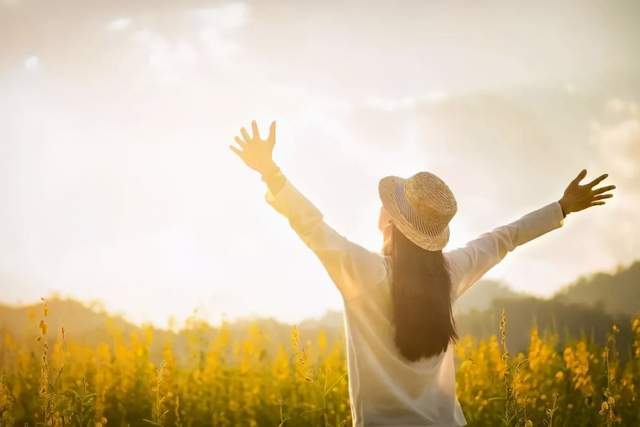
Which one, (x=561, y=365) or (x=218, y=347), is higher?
(x=218, y=347)

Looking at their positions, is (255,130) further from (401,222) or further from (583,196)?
(583,196)

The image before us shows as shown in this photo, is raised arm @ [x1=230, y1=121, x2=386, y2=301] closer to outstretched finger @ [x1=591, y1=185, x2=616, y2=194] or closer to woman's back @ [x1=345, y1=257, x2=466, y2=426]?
woman's back @ [x1=345, y1=257, x2=466, y2=426]

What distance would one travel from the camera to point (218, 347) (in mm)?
6266

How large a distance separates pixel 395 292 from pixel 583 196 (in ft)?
5.48

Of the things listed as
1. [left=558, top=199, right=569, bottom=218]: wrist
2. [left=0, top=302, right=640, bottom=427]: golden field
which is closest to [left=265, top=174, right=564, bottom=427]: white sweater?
[left=558, top=199, right=569, bottom=218]: wrist

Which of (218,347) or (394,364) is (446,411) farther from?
(218,347)

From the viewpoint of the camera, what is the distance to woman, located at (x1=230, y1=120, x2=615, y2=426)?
8.23 feet

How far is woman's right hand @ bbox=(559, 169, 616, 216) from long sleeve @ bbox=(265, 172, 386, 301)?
1.62m

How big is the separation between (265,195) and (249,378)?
3686 millimetres

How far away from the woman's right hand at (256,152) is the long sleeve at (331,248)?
121mm

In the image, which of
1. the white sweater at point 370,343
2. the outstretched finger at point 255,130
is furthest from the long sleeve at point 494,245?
the outstretched finger at point 255,130

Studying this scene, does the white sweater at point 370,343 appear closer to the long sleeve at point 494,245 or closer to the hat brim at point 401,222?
the hat brim at point 401,222

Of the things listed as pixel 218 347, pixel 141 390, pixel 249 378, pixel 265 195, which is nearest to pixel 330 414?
pixel 249 378

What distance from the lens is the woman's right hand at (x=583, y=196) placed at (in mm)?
3662
